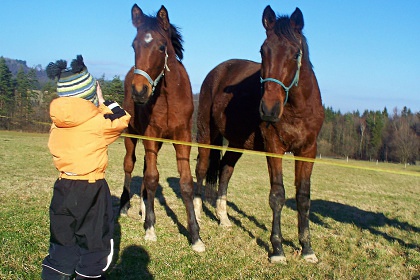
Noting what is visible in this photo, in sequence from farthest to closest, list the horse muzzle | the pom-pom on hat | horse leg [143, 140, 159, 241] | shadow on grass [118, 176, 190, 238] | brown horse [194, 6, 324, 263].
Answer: shadow on grass [118, 176, 190, 238], horse leg [143, 140, 159, 241], brown horse [194, 6, 324, 263], the horse muzzle, the pom-pom on hat

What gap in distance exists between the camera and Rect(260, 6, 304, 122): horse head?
148 inches

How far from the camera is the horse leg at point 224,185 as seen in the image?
19.7 feet

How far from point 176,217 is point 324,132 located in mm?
63330

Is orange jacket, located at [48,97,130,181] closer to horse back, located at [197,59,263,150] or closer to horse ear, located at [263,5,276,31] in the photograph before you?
horse ear, located at [263,5,276,31]

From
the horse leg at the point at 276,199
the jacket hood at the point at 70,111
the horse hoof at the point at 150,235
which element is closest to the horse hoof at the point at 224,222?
the horse hoof at the point at 150,235

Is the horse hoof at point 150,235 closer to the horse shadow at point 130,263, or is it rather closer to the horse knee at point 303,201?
the horse shadow at point 130,263

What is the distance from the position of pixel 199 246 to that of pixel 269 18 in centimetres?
302

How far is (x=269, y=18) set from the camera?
415 centimetres

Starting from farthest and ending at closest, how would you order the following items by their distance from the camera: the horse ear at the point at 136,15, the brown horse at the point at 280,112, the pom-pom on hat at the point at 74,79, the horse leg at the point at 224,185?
the horse leg at the point at 224,185
the horse ear at the point at 136,15
the brown horse at the point at 280,112
the pom-pom on hat at the point at 74,79

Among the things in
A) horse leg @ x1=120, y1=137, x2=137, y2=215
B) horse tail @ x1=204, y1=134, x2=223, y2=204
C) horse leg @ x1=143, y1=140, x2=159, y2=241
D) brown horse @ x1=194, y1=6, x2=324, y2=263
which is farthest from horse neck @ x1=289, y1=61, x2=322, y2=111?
horse leg @ x1=120, y1=137, x2=137, y2=215

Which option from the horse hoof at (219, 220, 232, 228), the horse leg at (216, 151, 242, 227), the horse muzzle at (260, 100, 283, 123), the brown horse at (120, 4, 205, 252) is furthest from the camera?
the horse leg at (216, 151, 242, 227)

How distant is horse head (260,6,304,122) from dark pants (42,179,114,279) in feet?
6.43

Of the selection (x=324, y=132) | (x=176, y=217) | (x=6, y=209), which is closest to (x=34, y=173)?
(x=6, y=209)

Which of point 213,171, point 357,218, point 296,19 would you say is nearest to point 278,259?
point 296,19
